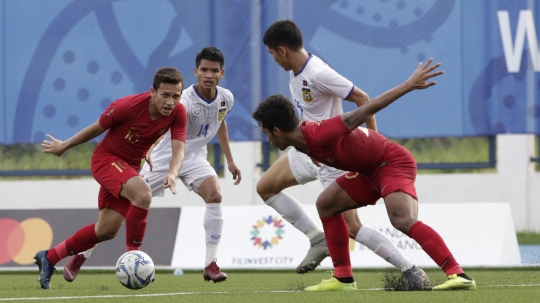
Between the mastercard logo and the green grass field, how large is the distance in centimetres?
49

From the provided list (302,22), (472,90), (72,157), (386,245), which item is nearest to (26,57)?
(72,157)

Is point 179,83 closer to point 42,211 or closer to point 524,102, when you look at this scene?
point 42,211

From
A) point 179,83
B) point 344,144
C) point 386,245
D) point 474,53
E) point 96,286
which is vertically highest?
point 474,53

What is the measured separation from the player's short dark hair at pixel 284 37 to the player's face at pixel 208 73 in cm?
59

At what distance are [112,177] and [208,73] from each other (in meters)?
1.31

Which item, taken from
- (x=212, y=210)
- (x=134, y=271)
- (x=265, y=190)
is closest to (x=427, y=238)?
(x=265, y=190)

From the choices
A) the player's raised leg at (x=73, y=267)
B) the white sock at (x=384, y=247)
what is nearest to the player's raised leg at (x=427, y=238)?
the white sock at (x=384, y=247)

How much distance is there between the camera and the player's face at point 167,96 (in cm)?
648

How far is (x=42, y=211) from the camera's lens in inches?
386

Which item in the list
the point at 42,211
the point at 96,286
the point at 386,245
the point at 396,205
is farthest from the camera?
the point at 42,211

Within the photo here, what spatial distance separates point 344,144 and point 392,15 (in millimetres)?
5522

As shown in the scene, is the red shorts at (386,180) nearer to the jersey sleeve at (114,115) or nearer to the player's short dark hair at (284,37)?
the player's short dark hair at (284,37)

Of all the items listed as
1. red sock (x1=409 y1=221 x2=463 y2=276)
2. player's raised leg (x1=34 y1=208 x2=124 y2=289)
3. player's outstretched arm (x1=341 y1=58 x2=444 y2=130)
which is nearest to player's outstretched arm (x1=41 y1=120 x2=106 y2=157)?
player's raised leg (x1=34 y1=208 x2=124 y2=289)

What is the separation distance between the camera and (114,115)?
21.5ft
